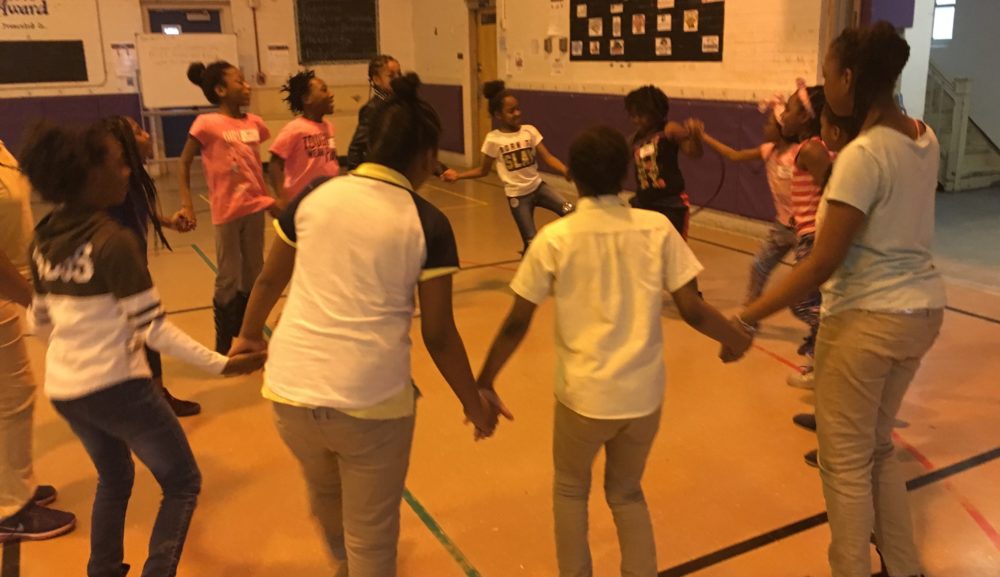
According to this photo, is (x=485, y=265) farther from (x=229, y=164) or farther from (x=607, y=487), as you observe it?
(x=607, y=487)

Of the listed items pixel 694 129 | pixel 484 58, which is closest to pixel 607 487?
pixel 694 129

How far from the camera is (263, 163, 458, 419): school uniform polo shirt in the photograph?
1710 mm

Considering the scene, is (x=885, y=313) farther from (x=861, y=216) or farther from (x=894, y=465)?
(x=894, y=465)

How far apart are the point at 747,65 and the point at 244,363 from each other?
5.82 metres

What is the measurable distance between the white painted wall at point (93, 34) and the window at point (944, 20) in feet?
33.5

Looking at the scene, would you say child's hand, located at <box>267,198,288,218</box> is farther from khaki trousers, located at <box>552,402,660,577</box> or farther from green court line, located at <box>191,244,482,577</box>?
khaki trousers, located at <box>552,402,660,577</box>

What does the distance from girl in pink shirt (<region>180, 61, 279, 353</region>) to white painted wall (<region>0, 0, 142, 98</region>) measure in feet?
26.1

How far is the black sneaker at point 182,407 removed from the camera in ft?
12.0

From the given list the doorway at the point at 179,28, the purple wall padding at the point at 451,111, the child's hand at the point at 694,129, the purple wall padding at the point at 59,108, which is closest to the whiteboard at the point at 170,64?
the purple wall padding at the point at 59,108

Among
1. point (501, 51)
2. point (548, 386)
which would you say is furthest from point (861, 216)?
point (501, 51)

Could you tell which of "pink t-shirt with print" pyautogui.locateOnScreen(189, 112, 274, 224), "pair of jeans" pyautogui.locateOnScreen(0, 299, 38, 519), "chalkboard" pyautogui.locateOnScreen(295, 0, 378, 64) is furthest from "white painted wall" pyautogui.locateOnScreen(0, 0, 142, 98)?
"pair of jeans" pyautogui.locateOnScreen(0, 299, 38, 519)

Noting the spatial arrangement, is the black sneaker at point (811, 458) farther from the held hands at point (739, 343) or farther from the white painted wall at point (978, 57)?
the white painted wall at point (978, 57)

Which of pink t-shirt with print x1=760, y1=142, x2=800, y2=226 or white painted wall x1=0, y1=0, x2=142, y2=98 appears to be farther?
white painted wall x1=0, y1=0, x2=142, y2=98

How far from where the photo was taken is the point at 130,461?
2225 mm
